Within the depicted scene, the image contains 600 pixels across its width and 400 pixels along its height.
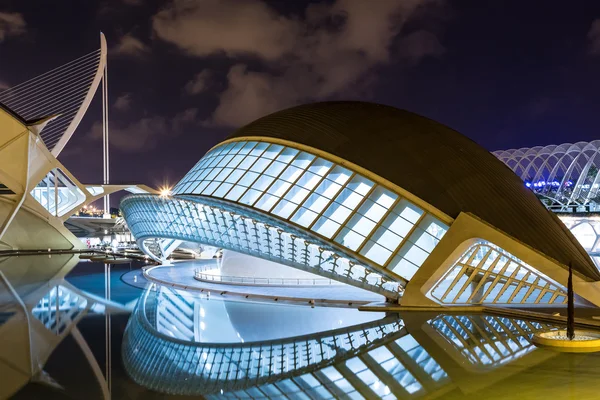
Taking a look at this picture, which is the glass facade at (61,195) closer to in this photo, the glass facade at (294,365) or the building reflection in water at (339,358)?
the building reflection in water at (339,358)

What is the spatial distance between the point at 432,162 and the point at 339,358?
11911 mm

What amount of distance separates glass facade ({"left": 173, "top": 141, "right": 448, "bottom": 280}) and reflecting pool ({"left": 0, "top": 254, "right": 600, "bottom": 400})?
2.66 m

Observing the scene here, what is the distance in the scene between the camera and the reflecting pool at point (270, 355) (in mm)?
10258

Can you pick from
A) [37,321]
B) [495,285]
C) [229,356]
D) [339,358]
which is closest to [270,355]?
[229,356]

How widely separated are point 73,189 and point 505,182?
51.6 meters

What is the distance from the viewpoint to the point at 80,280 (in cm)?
3000

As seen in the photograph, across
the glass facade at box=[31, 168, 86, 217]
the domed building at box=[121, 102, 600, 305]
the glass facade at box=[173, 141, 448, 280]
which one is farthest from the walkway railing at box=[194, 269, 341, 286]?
the glass facade at box=[31, 168, 86, 217]

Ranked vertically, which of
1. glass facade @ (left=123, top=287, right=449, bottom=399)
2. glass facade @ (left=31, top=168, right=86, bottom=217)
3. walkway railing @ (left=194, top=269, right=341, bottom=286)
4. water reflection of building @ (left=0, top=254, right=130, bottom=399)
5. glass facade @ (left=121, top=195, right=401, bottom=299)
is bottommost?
glass facade @ (left=123, top=287, right=449, bottom=399)

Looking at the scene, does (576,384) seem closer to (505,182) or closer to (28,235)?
(505,182)

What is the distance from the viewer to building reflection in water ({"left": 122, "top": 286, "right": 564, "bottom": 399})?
10.4 metres

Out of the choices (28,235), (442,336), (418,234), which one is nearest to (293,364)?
(442,336)

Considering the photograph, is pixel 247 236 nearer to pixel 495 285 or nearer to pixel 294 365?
pixel 495 285

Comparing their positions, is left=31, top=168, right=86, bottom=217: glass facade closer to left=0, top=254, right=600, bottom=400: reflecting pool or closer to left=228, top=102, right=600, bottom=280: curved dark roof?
left=228, top=102, right=600, bottom=280: curved dark roof

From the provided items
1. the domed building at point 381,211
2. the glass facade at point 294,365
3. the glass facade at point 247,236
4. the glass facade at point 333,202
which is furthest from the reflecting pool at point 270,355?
the glass facade at point 333,202
